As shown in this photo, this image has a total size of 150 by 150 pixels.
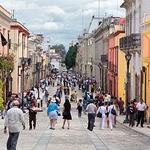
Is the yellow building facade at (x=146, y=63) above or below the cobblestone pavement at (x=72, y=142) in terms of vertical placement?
above

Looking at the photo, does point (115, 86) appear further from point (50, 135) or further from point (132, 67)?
point (50, 135)

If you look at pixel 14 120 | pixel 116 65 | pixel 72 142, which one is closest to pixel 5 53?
pixel 116 65

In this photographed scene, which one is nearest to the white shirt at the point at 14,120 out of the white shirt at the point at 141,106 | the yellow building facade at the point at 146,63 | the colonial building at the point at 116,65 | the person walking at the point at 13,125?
the person walking at the point at 13,125

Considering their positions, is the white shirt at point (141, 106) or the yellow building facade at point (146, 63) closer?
the white shirt at point (141, 106)

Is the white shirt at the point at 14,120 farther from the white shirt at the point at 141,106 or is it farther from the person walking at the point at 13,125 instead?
the white shirt at the point at 141,106

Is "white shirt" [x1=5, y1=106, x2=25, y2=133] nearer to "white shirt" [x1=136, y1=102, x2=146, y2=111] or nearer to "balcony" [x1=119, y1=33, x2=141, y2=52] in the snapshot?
"white shirt" [x1=136, y1=102, x2=146, y2=111]

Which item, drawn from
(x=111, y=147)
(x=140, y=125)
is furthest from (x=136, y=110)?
(x=111, y=147)

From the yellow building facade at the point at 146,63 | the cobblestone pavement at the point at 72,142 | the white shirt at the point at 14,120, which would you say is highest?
the yellow building facade at the point at 146,63

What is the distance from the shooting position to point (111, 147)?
75.6 feet

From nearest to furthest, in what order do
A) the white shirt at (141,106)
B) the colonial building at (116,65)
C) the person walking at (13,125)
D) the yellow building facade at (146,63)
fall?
the person walking at (13,125) < the white shirt at (141,106) < the yellow building facade at (146,63) < the colonial building at (116,65)

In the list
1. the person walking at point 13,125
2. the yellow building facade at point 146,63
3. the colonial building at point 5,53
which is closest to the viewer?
the person walking at point 13,125

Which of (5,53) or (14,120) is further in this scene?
(5,53)

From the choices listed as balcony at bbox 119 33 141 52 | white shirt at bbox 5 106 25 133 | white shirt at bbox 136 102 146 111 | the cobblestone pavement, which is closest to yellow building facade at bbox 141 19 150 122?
balcony at bbox 119 33 141 52

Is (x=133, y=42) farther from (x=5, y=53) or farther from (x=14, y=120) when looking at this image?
(x=14, y=120)
